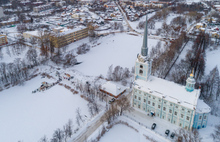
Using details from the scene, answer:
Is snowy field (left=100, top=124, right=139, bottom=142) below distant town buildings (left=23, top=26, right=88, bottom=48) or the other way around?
below

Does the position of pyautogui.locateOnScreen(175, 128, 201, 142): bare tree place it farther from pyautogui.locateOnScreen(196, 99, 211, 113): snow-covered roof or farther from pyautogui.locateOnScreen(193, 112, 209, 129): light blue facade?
pyautogui.locateOnScreen(196, 99, 211, 113): snow-covered roof

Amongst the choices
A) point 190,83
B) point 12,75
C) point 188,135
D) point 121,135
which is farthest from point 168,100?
point 12,75

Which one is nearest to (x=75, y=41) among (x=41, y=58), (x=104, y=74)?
(x=41, y=58)

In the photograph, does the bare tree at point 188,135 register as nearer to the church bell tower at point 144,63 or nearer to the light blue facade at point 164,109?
the light blue facade at point 164,109

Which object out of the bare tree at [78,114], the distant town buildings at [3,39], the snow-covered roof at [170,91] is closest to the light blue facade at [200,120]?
the snow-covered roof at [170,91]

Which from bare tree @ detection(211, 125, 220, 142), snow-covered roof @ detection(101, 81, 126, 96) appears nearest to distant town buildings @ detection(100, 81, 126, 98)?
snow-covered roof @ detection(101, 81, 126, 96)

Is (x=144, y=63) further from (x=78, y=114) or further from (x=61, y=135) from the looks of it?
(x=61, y=135)

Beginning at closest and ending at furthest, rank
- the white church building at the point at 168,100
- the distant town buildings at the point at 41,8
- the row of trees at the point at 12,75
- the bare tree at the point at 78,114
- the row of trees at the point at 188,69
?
1. the white church building at the point at 168,100
2. the bare tree at the point at 78,114
3. the row of trees at the point at 188,69
4. the row of trees at the point at 12,75
5. the distant town buildings at the point at 41,8

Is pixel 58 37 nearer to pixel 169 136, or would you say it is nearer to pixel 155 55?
pixel 155 55
